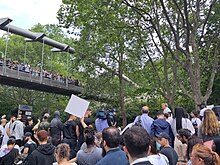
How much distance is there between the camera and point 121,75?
2538cm

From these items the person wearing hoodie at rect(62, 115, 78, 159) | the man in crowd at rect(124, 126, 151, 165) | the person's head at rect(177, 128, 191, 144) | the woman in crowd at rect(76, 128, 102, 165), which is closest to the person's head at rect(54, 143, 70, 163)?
the woman in crowd at rect(76, 128, 102, 165)

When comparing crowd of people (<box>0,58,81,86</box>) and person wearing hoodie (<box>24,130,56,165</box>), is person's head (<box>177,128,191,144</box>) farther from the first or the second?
crowd of people (<box>0,58,81,86</box>)

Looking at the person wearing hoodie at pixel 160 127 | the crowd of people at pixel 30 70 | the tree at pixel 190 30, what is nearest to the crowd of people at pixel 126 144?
the person wearing hoodie at pixel 160 127

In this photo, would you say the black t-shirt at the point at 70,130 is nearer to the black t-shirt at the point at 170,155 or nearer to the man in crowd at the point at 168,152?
the man in crowd at the point at 168,152

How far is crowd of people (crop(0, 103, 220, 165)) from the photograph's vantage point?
2844 millimetres

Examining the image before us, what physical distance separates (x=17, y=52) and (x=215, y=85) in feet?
80.0

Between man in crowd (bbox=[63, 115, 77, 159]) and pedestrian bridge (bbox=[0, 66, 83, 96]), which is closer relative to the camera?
man in crowd (bbox=[63, 115, 77, 159])

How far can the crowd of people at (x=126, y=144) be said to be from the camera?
2.84 meters

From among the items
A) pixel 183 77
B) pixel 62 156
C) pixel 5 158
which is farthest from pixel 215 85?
pixel 62 156

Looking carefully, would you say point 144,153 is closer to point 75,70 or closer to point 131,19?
point 131,19

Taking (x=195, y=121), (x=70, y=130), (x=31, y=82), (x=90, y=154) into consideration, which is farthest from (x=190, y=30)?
(x=31, y=82)

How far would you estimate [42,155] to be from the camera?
15.7 feet

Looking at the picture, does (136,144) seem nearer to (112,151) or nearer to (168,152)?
(112,151)

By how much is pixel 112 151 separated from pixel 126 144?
955mm
